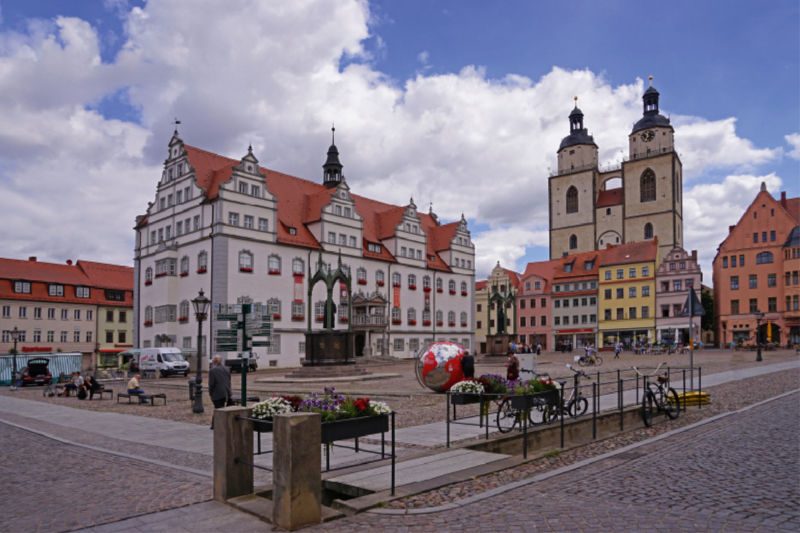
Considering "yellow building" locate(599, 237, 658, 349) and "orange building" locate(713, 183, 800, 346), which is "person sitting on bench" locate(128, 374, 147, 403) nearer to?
"yellow building" locate(599, 237, 658, 349)

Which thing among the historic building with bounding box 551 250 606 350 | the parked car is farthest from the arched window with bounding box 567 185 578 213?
the parked car

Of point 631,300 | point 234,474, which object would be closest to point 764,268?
point 631,300

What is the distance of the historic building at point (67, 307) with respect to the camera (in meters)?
62.8

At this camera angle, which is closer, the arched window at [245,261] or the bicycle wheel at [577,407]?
the bicycle wheel at [577,407]

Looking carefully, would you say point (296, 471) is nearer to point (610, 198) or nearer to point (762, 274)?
point (762, 274)

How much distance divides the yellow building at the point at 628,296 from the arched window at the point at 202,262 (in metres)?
48.2

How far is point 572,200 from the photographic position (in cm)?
10525

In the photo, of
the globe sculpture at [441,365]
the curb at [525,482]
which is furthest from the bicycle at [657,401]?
the globe sculpture at [441,365]

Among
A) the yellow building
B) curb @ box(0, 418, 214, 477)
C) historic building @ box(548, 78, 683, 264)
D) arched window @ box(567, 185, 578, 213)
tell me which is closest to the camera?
curb @ box(0, 418, 214, 477)

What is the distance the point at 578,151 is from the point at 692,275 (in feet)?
128

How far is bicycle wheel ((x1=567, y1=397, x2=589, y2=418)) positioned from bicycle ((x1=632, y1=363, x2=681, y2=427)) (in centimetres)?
129

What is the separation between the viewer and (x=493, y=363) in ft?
159

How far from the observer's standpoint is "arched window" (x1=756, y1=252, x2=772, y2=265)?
69.3 metres

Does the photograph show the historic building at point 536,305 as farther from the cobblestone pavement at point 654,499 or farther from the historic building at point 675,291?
the cobblestone pavement at point 654,499
